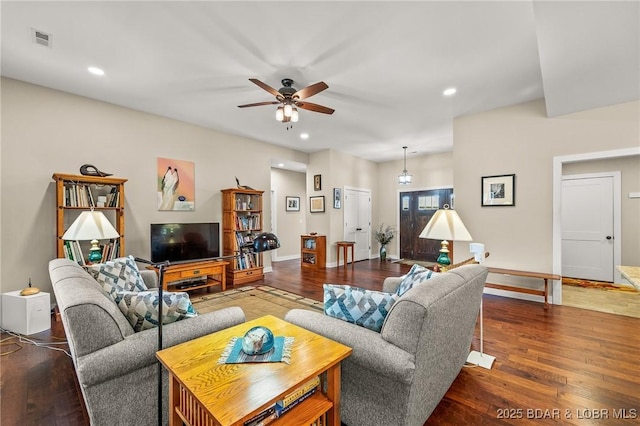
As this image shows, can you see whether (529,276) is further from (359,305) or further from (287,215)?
(287,215)

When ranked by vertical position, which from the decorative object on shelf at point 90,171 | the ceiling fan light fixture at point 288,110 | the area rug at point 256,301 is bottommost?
the area rug at point 256,301

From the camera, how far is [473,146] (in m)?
4.30

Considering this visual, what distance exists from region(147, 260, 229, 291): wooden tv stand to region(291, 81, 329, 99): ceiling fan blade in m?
2.49

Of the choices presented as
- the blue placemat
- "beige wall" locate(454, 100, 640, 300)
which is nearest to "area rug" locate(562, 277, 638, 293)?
"beige wall" locate(454, 100, 640, 300)

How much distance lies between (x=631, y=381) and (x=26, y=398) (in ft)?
14.1

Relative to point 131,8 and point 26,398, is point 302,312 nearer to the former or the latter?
point 26,398

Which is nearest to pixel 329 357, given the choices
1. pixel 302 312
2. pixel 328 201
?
pixel 302 312

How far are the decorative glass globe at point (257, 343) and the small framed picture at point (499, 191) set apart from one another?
415 centimetres

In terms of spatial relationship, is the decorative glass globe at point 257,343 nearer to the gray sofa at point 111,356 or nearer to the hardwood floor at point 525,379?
the gray sofa at point 111,356

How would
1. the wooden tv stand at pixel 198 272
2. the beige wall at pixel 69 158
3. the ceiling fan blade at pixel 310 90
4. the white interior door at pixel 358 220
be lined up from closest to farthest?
the ceiling fan blade at pixel 310 90
the beige wall at pixel 69 158
the wooden tv stand at pixel 198 272
the white interior door at pixel 358 220

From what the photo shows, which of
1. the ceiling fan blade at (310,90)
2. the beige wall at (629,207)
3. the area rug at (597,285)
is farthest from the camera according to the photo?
the beige wall at (629,207)

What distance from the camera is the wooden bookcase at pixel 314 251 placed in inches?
247

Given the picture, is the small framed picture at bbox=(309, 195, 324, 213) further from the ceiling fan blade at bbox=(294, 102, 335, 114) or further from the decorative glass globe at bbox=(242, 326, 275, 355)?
the decorative glass globe at bbox=(242, 326, 275, 355)

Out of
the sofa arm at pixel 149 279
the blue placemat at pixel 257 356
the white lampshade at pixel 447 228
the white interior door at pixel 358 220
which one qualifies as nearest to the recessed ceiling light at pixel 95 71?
the sofa arm at pixel 149 279
